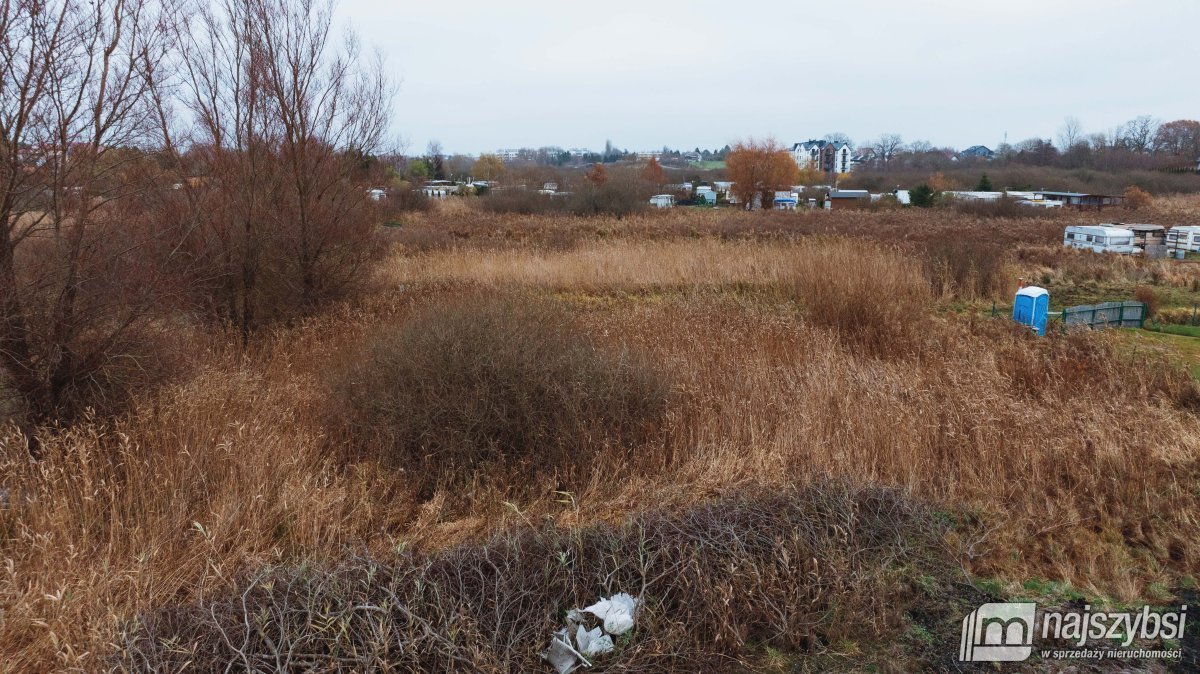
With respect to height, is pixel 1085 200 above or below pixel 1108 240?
above

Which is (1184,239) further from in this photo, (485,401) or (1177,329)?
(485,401)

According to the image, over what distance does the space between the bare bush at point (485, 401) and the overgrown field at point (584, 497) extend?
0.08 ft

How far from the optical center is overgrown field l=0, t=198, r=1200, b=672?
9.39ft

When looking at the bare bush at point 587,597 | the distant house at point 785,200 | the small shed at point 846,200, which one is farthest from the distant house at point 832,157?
the bare bush at point 587,597

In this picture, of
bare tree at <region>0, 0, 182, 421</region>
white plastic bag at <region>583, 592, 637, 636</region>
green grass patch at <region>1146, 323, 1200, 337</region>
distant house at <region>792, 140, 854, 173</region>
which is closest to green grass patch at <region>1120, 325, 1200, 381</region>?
green grass patch at <region>1146, 323, 1200, 337</region>

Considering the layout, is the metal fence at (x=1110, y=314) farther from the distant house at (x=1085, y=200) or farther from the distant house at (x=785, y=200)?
the distant house at (x=785, y=200)

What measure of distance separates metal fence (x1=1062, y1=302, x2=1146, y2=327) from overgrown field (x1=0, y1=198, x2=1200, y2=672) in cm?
191

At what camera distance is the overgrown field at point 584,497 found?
9.39ft

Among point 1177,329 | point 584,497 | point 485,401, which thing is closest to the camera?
point 584,497

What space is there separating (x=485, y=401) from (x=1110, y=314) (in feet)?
31.3

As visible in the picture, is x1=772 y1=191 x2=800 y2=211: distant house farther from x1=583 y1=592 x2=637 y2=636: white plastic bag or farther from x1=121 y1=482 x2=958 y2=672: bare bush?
x1=583 y1=592 x2=637 y2=636: white plastic bag

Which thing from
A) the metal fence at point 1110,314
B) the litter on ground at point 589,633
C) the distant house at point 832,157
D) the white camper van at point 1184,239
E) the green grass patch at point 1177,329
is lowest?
the green grass patch at point 1177,329

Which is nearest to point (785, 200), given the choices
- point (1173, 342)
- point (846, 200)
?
point (846, 200)

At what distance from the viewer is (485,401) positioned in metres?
4.61
